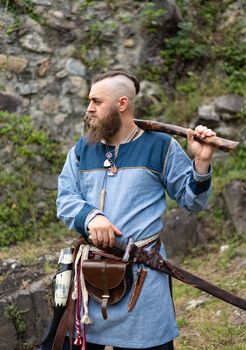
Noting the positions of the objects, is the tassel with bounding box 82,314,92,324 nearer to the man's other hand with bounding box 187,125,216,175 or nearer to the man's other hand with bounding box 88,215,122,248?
the man's other hand with bounding box 88,215,122,248

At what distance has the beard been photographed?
2.72 m

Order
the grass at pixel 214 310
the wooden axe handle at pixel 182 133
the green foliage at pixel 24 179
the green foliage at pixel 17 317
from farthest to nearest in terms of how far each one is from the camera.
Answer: the green foliage at pixel 24 179, the green foliage at pixel 17 317, the grass at pixel 214 310, the wooden axe handle at pixel 182 133

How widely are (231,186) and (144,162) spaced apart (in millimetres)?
3204

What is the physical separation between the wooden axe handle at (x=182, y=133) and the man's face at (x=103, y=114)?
158 millimetres

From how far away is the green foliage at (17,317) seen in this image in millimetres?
4320

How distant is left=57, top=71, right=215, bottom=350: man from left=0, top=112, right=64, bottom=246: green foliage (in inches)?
111

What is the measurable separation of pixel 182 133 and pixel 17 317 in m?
2.40

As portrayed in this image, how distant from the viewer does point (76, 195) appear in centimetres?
276

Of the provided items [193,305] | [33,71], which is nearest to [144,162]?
[193,305]

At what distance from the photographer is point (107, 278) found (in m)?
2.59

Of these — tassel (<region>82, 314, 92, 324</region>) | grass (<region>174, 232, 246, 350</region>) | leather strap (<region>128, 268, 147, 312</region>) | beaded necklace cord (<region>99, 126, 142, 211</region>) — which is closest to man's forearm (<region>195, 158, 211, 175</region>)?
beaded necklace cord (<region>99, 126, 142, 211</region>)

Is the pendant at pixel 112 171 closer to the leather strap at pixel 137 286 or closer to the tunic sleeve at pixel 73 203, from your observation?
the tunic sleeve at pixel 73 203

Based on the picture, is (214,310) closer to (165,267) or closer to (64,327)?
(165,267)

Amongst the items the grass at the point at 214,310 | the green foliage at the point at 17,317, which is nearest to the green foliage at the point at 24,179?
the green foliage at the point at 17,317
